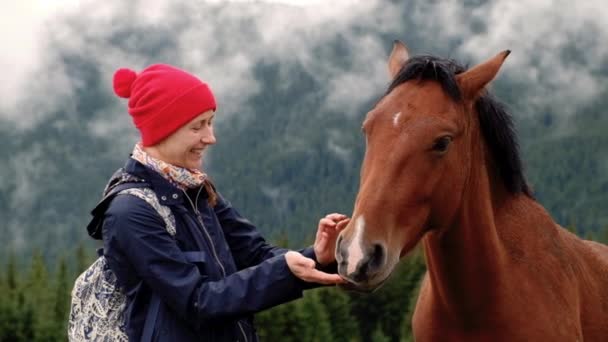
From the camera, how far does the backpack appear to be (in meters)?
3.85

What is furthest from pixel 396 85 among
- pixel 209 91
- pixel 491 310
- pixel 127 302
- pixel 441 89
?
pixel 127 302

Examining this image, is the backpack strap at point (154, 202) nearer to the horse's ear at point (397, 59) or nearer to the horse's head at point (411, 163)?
the horse's head at point (411, 163)

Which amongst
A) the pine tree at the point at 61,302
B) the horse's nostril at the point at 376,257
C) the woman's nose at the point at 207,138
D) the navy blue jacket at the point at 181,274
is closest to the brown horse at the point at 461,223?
the horse's nostril at the point at 376,257

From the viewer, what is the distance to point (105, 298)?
387 cm

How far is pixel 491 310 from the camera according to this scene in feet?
14.3

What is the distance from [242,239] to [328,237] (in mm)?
633

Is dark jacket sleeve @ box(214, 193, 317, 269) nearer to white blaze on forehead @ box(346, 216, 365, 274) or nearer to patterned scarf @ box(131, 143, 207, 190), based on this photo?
patterned scarf @ box(131, 143, 207, 190)

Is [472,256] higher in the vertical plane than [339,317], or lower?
higher

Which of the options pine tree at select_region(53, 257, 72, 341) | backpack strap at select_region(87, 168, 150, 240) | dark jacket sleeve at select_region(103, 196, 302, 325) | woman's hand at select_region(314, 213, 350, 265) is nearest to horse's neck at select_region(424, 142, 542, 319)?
woman's hand at select_region(314, 213, 350, 265)

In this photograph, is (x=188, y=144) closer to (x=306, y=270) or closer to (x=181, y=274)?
(x=181, y=274)

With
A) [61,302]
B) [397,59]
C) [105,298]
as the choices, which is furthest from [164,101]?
[61,302]

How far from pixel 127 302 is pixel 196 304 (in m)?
0.36

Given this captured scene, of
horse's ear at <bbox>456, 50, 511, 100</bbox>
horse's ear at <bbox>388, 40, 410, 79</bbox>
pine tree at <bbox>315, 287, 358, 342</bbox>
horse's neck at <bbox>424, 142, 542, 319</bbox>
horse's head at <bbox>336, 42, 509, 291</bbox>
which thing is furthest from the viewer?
pine tree at <bbox>315, 287, 358, 342</bbox>

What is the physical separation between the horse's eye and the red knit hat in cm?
105
